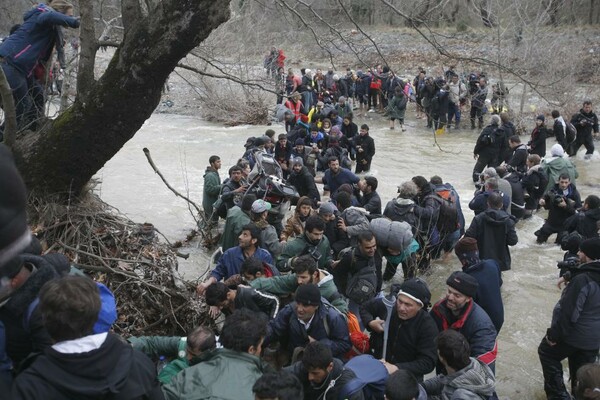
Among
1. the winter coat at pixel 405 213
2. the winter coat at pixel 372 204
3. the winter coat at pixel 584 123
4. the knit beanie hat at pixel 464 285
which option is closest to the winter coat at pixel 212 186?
the winter coat at pixel 372 204

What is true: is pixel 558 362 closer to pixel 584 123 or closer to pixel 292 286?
pixel 292 286

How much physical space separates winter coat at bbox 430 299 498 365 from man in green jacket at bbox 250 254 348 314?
29.6 inches

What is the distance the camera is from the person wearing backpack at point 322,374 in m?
3.18

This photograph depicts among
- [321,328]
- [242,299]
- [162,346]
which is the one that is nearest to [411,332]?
[321,328]

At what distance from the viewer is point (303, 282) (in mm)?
4344

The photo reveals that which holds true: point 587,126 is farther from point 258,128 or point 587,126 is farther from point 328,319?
point 328,319

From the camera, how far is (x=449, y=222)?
287 inches

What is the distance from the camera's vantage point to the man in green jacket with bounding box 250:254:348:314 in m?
4.32

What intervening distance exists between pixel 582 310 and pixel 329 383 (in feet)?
7.57

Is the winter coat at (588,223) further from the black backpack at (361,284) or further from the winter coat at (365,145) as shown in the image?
the winter coat at (365,145)

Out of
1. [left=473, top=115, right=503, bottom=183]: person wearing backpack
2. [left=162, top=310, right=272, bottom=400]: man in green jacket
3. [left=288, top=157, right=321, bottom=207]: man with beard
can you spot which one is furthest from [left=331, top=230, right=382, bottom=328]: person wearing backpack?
[left=473, top=115, right=503, bottom=183]: person wearing backpack

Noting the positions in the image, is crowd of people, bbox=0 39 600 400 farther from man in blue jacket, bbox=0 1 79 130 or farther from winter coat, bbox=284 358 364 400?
man in blue jacket, bbox=0 1 79 130

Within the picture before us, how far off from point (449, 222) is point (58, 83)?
17.3 feet

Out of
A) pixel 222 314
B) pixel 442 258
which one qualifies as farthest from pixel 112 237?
pixel 442 258
